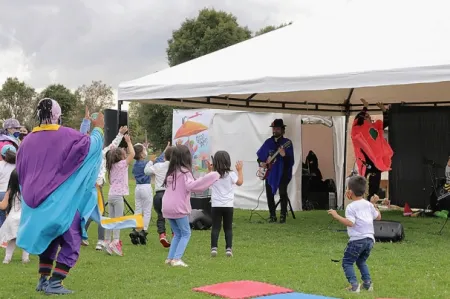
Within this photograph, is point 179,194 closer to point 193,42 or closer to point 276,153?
point 276,153

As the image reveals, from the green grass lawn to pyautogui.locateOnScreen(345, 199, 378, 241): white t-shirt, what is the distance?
53cm

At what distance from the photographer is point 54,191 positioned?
18.7 feet

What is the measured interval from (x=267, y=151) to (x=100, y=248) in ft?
15.4

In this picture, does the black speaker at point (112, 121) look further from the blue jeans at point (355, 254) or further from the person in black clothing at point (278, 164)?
the blue jeans at point (355, 254)

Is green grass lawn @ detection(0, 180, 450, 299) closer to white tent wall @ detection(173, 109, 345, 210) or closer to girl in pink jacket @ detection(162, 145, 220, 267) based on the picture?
girl in pink jacket @ detection(162, 145, 220, 267)

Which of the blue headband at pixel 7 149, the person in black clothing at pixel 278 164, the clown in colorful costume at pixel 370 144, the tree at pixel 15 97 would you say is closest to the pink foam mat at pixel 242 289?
the blue headband at pixel 7 149

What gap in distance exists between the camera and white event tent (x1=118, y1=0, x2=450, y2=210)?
28.7 feet

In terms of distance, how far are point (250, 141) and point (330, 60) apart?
6074 millimetres

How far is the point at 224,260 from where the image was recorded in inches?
301

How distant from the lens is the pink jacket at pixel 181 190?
7.09m

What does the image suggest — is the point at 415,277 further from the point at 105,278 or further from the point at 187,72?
the point at 187,72

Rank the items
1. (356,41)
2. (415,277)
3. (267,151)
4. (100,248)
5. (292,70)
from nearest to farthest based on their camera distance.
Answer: (415,277) < (100,248) < (292,70) < (356,41) < (267,151)

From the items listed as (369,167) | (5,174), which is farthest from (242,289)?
(369,167)

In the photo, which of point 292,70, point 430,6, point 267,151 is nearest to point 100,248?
point 292,70
